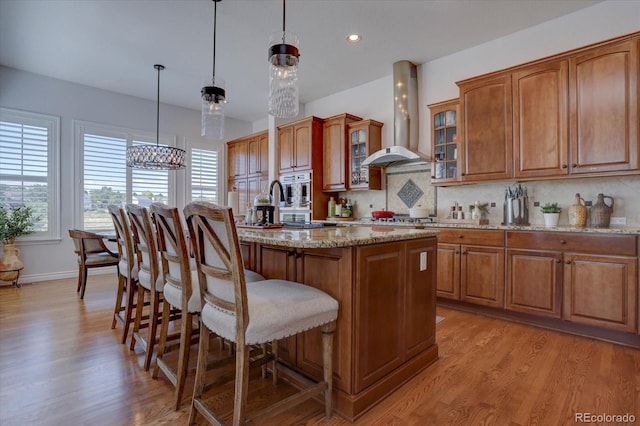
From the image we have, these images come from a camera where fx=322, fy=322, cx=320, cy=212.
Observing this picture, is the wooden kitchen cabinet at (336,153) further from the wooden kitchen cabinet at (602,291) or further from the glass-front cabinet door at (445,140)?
the wooden kitchen cabinet at (602,291)

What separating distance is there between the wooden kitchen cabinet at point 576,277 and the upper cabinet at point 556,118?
25.3 inches

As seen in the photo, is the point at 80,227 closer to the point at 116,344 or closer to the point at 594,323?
the point at 116,344

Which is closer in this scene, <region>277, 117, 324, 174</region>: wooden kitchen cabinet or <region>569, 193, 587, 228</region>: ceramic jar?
<region>569, 193, 587, 228</region>: ceramic jar

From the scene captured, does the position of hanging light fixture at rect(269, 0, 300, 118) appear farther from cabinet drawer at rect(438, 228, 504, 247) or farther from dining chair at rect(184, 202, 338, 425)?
cabinet drawer at rect(438, 228, 504, 247)

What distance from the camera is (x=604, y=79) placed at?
9.05ft

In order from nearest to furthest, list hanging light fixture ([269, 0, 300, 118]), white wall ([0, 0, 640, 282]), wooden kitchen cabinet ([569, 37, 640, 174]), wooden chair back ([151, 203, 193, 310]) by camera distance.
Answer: wooden chair back ([151, 203, 193, 310]) → hanging light fixture ([269, 0, 300, 118]) → wooden kitchen cabinet ([569, 37, 640, 174]) → white wall ([0, 0, 640, 282])

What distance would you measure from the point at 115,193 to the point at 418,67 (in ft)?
16.9

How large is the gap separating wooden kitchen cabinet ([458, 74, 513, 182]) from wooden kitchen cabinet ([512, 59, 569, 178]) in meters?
0.08

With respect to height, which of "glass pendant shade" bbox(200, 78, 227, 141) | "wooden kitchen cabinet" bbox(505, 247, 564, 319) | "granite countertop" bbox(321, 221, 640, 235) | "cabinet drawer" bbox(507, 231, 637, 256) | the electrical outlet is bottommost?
"wooden kitchen cabinet" bbox(505, 247, 564, 319)

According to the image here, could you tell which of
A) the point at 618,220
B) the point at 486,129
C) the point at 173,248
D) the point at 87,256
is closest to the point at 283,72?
the point at 173,248

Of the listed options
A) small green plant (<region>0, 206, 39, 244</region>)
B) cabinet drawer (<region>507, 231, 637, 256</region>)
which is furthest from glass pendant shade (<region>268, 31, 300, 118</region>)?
small green plant (<region>0, 206, 39, 244</region>)

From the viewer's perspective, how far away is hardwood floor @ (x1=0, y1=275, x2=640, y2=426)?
1.68m

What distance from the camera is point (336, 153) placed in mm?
4988

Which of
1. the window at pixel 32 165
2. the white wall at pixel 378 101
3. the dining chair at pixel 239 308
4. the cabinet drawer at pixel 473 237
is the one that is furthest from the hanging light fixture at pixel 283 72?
the window at pixel 32 165
